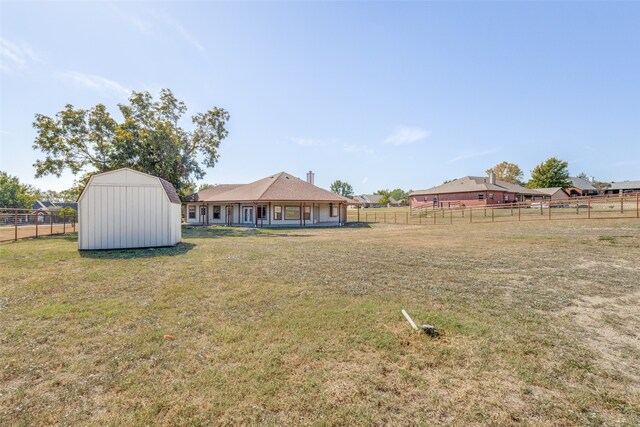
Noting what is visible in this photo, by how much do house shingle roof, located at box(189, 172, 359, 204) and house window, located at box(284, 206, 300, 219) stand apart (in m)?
1.18

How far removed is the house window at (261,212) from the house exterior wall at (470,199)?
25.6m

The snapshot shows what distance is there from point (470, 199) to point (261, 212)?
30159 mm

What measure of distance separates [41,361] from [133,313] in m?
1.52

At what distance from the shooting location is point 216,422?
256cm

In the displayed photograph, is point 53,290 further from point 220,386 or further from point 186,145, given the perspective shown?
point 186,145

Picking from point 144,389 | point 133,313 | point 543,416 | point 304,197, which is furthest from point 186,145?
point 543,416

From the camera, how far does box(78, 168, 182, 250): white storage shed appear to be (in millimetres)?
11641

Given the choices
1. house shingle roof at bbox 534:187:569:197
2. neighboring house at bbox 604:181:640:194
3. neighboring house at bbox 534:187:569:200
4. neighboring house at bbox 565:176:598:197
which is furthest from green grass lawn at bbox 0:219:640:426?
neighboring house at bbox 604:181:640:194

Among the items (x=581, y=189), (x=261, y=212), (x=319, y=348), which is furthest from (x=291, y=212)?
(x=581, y=189)

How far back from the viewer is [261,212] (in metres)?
26.8

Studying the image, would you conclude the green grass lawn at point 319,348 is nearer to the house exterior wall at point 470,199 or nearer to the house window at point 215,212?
the house window at point 215,212

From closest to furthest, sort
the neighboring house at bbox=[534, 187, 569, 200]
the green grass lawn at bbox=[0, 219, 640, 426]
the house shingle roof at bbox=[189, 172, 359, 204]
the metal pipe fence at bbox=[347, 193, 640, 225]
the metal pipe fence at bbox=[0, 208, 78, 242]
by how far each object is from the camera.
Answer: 1. the green grass lawn at bbox=[0, 219, 640, 426]
2. the metal pipe fence at bbox=[0, 208, 78, 242]
3. the metal pipe fence at bbox=[347, 193, 640, 225]
4. the house shingle roof at bbox=[189, 172, 359, 204]
5. the neighboring house at bbox=[534, 187, 569, 200]

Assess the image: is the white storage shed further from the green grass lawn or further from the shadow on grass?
the green grass lawn

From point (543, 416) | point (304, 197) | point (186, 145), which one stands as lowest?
point (543, 416)
